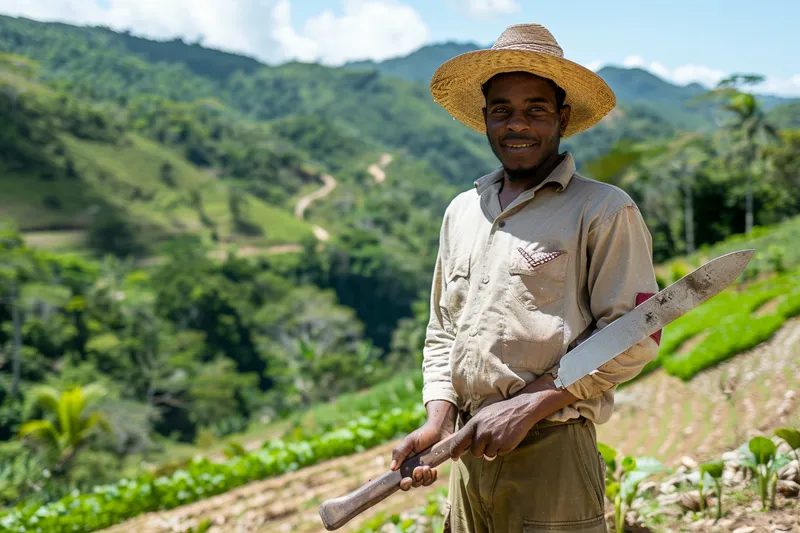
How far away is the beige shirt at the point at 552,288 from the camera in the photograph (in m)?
1.64

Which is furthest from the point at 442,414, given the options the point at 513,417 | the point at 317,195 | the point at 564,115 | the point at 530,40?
the point at 317,195

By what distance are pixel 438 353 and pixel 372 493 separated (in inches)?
16.2

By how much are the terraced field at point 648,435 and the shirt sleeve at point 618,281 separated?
9.07 feet

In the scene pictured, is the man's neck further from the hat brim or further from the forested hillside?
the forested hillside

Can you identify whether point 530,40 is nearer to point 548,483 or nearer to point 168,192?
point 548,483

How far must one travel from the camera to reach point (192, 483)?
6766mm

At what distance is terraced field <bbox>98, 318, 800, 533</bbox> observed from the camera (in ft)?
16.3

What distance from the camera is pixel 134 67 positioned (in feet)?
355

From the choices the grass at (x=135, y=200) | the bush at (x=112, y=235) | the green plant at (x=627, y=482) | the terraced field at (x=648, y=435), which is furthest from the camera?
the grass at (x=135, y=200)

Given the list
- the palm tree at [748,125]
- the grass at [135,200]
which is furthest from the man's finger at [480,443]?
the grass at [135,200]

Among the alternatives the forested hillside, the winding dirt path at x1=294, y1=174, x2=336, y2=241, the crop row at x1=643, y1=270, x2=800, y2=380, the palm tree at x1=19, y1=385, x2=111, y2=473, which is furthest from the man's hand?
the winding dirt path at x1=294, y1=174, x2=336, y2=241

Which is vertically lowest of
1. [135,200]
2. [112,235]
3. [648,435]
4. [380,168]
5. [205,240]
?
[648,435]

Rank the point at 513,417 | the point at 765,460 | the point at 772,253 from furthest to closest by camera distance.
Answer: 1. the point at 772,253
2. the point at 765,460
3. the point at 513,417

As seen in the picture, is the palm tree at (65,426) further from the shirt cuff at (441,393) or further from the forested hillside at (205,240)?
the shirt cuff at (441,393)
